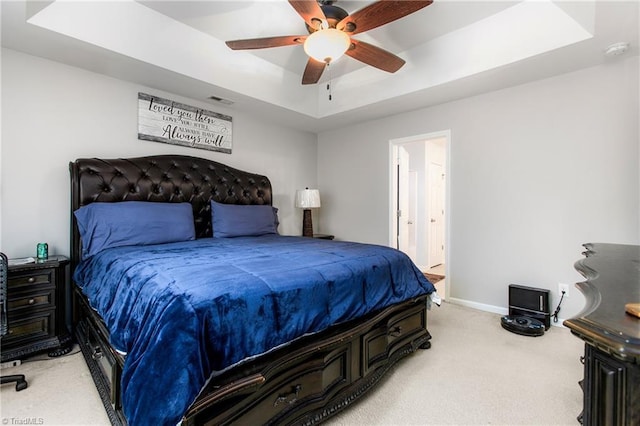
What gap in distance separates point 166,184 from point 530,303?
3.92 metres

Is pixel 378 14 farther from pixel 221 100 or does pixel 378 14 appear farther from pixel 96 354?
pixel 96 354

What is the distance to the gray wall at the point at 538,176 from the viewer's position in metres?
2.73

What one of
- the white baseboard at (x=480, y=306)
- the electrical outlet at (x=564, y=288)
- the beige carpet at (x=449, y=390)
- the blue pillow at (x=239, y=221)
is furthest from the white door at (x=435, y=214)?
the blue pillow at (x=239, y=221)

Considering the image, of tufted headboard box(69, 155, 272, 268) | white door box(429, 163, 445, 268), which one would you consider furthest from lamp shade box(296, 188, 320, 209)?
white door box(429, 163, 445, 268)

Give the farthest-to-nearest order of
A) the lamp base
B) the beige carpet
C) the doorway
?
the doorway → the lamp base → the beige carpet

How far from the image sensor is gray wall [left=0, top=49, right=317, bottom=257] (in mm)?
2521

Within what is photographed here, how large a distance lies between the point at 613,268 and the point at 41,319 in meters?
3.54

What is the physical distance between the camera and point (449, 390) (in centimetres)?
194

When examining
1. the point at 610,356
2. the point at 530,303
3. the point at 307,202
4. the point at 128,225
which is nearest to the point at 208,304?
the point at 610,356

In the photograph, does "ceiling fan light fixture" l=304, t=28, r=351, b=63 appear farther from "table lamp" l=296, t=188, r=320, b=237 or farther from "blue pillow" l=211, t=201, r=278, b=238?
"table lamp" l=296, t=188, r=320, b=237

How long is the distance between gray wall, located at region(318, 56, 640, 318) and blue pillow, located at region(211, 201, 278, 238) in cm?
215

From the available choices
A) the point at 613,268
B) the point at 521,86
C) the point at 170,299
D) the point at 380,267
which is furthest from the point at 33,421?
the point at 521,86

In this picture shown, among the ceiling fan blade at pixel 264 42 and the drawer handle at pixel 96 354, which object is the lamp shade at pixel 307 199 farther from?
the drawer handle at pixel 96 354

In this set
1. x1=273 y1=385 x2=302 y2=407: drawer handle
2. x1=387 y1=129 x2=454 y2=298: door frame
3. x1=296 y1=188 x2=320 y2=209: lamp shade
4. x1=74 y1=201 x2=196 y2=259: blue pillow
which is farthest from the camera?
x1=296 y1=188 x2=320 y2=209: lamp shade
